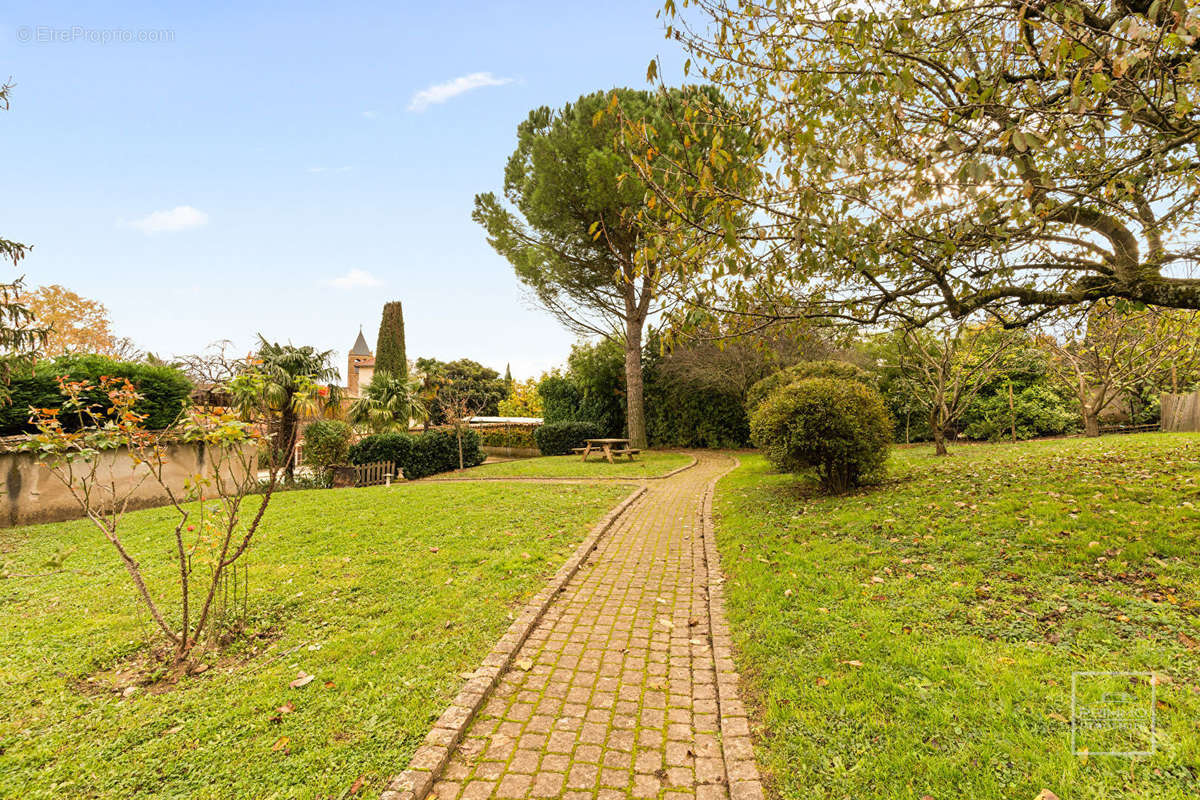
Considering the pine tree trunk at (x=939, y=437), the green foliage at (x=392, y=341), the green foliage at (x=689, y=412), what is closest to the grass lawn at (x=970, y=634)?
the pine tree trunk at (x=939, y=437)

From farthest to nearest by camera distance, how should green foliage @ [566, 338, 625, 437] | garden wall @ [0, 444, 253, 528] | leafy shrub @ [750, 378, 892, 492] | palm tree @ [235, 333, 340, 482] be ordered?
green foliage @ [566, 338, 625, 437], palm tree @ [235, 333, 340, 482], garden wall @ [0, 444, 253, 528], leafy shrub @ [750, 378, 892, 492]

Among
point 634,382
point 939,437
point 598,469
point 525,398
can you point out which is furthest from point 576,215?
point 525,398

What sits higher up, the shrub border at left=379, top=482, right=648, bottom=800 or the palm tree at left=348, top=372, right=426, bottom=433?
the palm tree at left=348, top=372, right=426, bottom=433

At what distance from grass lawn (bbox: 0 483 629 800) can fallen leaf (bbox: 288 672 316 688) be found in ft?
0.14

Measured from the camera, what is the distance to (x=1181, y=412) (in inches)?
615

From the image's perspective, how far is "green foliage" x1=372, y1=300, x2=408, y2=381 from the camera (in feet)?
92.8

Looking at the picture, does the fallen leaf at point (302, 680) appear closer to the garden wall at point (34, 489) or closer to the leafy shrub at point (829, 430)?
the leafy shrub at point (829, 430)

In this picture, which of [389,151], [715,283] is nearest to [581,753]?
[715,283]

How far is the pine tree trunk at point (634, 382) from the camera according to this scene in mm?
20125

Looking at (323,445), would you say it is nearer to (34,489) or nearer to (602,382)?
(34,489)

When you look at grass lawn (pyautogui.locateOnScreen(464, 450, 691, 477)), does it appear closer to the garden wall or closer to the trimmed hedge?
the trimmed hedge

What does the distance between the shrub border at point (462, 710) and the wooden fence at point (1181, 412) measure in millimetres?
21875

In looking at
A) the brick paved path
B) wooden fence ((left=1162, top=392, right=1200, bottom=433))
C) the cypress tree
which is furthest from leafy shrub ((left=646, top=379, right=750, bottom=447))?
the brick paved path

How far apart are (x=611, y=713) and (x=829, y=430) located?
6.06 metres
